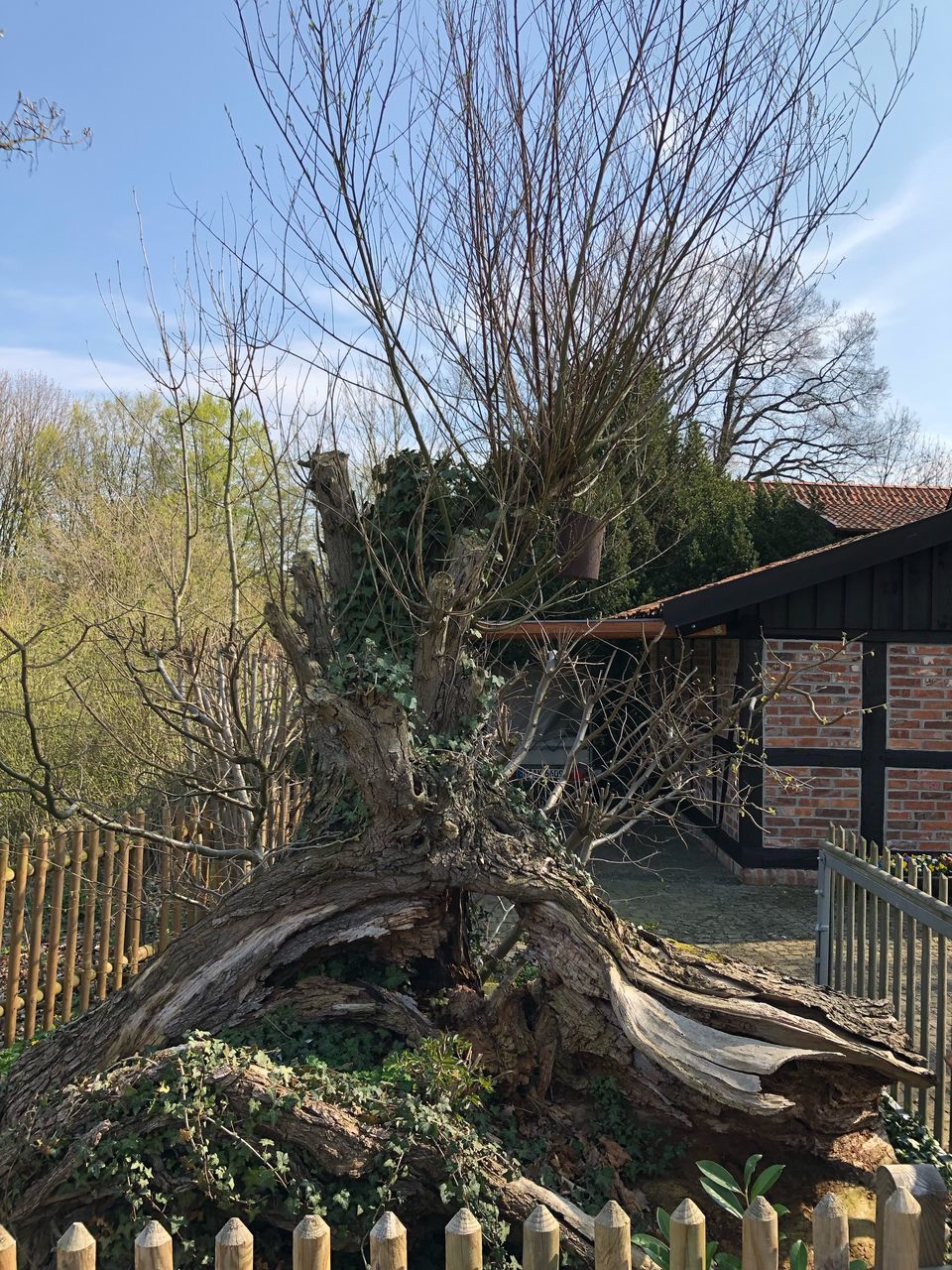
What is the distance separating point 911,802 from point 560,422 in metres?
7.96

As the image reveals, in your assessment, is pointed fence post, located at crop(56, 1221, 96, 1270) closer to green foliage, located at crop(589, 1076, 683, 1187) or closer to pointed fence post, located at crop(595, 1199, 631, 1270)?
pointed fence post, located at crop(595, 1199, 631, 1270)

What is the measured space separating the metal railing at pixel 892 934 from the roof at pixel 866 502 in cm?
1118

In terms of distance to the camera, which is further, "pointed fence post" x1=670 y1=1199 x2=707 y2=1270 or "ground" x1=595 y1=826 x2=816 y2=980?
"ground" x1=595 y1=826 x2=816 y2=980

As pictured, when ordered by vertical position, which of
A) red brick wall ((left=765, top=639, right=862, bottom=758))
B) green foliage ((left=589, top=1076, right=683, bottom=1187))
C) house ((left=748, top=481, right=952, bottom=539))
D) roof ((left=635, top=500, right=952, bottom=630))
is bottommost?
green foliage ((left=589, top=1076, right=683, bottom=1187))

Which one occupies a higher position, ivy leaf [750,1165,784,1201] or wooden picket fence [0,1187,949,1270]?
wooden picket fence [0,1187,949,1270]

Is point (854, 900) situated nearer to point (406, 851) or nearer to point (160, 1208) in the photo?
point (406, 851)

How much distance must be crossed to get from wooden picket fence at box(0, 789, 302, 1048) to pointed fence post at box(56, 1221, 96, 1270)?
316cm

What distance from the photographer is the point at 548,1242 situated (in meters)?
1.94

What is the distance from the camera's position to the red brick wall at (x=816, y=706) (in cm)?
980

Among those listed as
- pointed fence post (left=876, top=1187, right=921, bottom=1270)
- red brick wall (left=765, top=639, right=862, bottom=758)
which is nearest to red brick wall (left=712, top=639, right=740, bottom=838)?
red brick wall (left=765, top=639, right=862, bottom=758)

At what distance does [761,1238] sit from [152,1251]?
127 centimetres

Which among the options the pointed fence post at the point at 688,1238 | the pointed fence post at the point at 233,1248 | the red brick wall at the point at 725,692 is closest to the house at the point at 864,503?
the red brick wall at the point at 725,692

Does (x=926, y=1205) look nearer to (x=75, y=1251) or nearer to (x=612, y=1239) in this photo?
(x=612, y=1239)

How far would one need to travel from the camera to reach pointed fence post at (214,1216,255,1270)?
191cm
